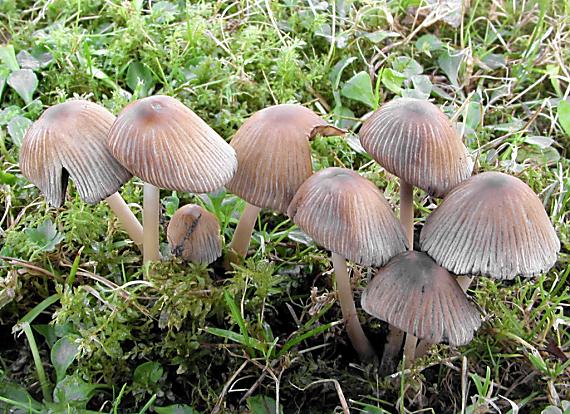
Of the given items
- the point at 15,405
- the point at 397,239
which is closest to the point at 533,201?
the point at 397,239

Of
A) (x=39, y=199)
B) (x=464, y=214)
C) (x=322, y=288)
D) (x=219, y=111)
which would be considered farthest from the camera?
(x=219, y=111)

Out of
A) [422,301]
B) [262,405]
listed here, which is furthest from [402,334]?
[262,405]

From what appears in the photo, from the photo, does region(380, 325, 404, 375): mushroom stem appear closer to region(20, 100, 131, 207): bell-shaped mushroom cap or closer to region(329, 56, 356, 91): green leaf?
region(20, 100, 131, 207): bell-shaped mushroom cap

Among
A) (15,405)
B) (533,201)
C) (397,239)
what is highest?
(533,201)

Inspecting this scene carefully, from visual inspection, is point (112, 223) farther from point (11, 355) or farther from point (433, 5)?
point (433, 5)

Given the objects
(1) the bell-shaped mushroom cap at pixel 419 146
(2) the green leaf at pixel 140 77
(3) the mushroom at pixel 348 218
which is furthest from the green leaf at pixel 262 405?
(2) the green leaf at pixel 140 77

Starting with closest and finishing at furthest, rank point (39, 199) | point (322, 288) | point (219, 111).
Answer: point (322, 288), point (39, 199), point (219, 111)

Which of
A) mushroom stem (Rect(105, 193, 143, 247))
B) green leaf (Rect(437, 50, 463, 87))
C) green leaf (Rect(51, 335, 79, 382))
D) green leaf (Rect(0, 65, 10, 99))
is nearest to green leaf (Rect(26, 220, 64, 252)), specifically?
mushroom stem (Rect(105, 193, 143, 247))

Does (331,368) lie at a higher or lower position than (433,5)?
lower

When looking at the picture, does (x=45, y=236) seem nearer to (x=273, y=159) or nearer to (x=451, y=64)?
(x=273, y=159)
